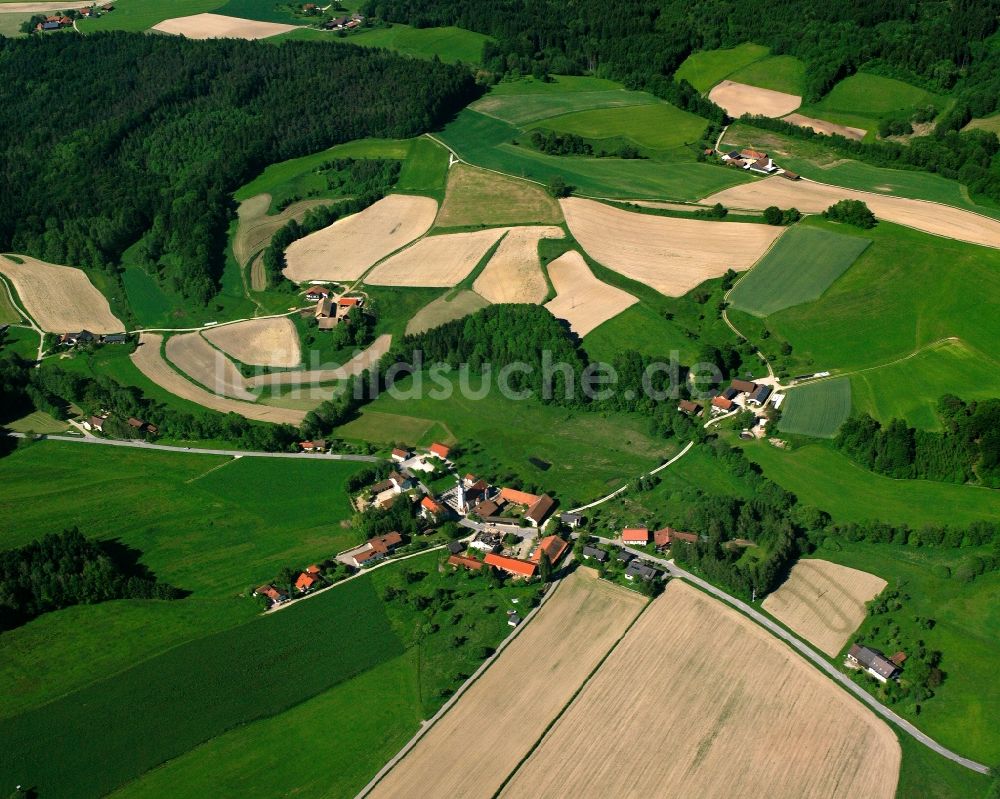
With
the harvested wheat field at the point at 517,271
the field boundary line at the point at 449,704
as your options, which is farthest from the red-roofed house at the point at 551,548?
the harvested wheat field at the point at 517,271

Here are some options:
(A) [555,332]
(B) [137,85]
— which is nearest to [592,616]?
(A) [555,332]

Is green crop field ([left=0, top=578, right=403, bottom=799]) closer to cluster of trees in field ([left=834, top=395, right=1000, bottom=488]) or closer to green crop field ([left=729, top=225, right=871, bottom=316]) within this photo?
cluster of trees in field ([left=834, top=395, right=1000, bottom=488])

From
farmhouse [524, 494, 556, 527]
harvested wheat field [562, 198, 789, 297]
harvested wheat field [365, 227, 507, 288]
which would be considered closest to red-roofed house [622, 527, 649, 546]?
farmhouse [524, 494, 556, 527]

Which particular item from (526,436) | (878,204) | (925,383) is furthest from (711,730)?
(878,204)

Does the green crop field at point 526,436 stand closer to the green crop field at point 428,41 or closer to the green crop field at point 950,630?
the green crop field at point 950,630

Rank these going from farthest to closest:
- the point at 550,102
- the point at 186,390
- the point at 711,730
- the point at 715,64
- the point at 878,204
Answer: the point at 715,64
the point at 550,102
the point at 878,204
the point at 186,390
the point at 711,730

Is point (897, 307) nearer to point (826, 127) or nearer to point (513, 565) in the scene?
point (826, 127)

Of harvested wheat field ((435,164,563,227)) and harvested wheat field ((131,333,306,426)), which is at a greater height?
harvested wheat field ((435,164,563,227))
